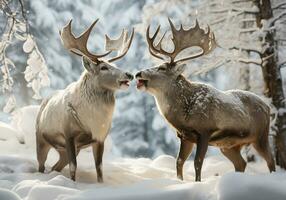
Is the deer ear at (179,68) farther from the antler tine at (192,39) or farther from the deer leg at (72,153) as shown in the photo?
the deer leg at (72,153)

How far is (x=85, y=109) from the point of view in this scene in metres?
6.27

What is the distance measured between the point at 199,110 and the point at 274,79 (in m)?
3.35

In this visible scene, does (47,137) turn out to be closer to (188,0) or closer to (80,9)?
(188,0)

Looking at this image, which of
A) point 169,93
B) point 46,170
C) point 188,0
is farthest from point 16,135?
point 169,93

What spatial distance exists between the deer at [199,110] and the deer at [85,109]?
389 mm

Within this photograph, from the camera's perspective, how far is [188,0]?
1016 cm

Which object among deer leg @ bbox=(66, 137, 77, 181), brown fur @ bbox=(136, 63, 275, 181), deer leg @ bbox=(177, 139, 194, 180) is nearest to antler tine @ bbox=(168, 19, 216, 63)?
brown fur @ bbox=(136, 63, 275, 181)

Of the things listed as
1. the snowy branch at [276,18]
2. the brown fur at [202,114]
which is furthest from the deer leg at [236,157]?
the snowy branch at [276,18]

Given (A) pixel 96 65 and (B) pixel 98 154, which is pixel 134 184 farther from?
(A) pixel 96 65

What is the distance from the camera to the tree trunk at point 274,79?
8.88 m

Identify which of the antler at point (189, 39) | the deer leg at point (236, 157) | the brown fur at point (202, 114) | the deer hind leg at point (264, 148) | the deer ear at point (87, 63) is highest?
the antler at point (189, 39)

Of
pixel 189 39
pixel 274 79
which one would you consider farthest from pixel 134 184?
pixel 274 79

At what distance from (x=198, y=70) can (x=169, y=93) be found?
3.49m

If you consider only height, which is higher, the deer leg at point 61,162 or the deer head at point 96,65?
the deer head at point 96,65
